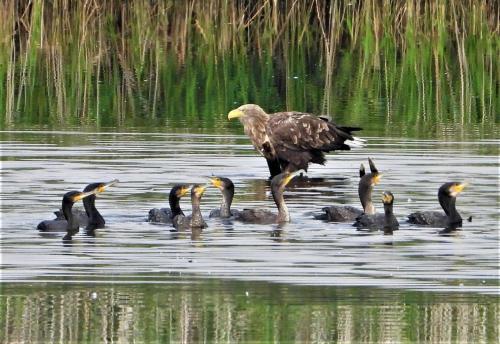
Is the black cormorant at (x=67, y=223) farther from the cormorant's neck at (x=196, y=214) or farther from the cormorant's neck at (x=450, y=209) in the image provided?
the cormorant's neck at (x=450, y=209)

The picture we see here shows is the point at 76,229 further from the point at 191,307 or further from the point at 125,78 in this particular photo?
the point at 125,78

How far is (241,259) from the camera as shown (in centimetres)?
1062

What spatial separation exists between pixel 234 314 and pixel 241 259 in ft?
6.59

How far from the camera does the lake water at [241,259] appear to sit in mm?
8367

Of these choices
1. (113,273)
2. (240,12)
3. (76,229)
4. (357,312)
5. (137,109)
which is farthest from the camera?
(240,12)

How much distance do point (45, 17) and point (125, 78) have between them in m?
3.64

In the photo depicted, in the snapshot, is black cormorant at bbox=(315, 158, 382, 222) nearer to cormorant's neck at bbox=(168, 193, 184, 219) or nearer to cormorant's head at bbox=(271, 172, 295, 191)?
cormorant's head at bbox=(271, 172, 295, 191)

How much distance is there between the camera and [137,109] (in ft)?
69.7

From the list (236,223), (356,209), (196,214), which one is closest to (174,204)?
(196,214)

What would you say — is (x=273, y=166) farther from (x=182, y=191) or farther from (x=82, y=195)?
(x=82, y=195)

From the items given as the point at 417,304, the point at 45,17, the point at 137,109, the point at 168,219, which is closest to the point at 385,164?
the point at 168,219

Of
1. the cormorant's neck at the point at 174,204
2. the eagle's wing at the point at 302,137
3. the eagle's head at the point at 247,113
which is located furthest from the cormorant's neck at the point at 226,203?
the eagle's head at the point at 247,113

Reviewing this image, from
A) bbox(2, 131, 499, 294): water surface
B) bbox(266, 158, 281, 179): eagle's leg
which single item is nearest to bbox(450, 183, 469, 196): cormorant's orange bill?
bbox(2, 131, 499, 294): water surface

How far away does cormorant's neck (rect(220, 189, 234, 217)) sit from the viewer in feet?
43.2
